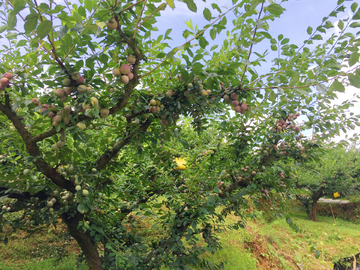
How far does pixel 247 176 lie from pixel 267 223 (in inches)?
236

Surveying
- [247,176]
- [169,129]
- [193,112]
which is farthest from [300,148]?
[169,129]

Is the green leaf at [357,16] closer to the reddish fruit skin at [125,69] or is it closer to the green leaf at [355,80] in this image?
the green leaf at [355,80]

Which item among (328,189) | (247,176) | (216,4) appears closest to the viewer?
(216,4)

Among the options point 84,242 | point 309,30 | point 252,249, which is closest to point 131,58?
point 309,30

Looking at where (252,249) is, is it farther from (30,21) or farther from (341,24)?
(30,21)

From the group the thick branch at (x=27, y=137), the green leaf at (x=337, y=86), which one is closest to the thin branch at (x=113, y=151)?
the thick branch at (x=27, y=137)

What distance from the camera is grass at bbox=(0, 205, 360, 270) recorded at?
339cm

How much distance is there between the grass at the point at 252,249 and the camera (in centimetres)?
339

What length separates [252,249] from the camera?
4.63 m

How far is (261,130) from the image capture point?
7.53 ft

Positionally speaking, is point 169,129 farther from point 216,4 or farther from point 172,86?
point 216,4

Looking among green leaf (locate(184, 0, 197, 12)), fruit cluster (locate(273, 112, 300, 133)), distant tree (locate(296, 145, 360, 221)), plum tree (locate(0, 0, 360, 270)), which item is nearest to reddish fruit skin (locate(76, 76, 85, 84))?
plum tree (locate(0, 0, 360, 270))

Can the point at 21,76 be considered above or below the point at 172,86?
above

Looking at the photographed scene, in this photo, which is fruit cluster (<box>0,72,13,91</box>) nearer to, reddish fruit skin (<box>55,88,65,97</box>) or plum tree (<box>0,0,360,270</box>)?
plum tree (<box>0,0,360,270</box>)
